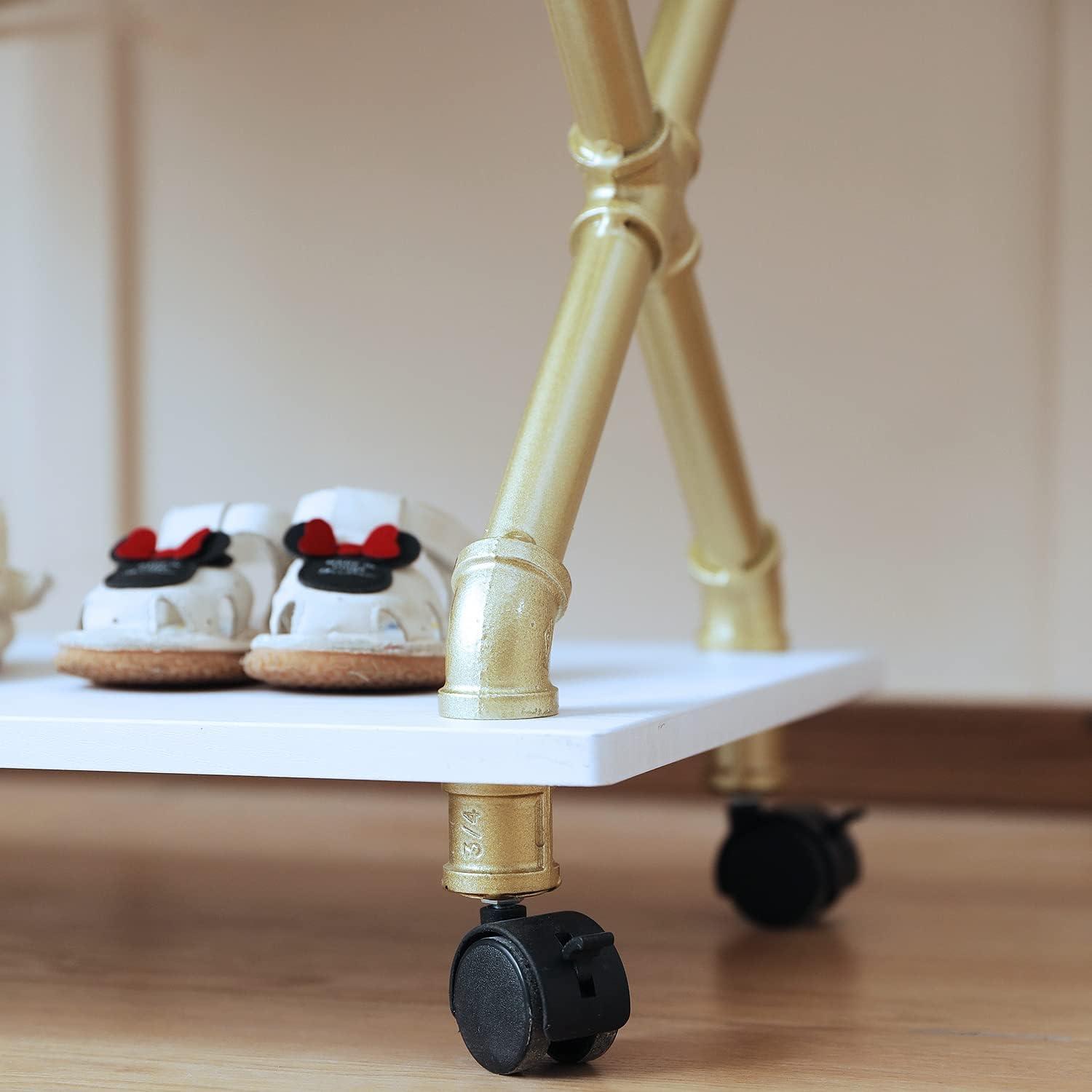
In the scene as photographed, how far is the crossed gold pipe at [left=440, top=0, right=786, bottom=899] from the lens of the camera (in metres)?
0.54

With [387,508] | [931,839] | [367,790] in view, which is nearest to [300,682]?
[387,508]

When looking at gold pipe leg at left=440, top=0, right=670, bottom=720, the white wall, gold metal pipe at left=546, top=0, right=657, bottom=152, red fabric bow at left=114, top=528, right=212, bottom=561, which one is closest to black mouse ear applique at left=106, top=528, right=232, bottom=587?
red fabric bow at left=114, top=528, right=212, bottom=561

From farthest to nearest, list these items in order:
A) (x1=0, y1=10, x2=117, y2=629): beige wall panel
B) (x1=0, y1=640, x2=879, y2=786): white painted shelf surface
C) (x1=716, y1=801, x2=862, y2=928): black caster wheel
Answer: (x1=0, y1=10, x2=117, y2=629): beige wall panel → (x1=716, y1=801, x2=862, y2=928): black caster wheel → (x1=0, y1=640, x2=879, y2=786): white painted shelf surface

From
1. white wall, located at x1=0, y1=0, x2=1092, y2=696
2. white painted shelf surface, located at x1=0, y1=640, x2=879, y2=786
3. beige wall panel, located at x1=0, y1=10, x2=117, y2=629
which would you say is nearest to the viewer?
white painted shelf surface, located at x1=0, y1=640, x2=879, y2=786

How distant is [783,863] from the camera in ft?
2.87

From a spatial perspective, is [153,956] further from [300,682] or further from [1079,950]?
[1079,950]

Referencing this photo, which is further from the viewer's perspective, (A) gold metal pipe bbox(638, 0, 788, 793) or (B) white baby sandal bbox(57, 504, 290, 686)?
(A) gold metal pipe bbox(638, 0, 788, 793)

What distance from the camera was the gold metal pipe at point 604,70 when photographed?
66 centimetres

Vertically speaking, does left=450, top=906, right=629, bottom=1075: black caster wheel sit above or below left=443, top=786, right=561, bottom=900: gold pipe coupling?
below

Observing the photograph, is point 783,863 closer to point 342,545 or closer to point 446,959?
point 446,959

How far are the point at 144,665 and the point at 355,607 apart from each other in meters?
0.10

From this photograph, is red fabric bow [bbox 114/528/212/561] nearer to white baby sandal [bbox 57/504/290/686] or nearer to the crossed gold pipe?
white baby sandal [bbox 57/504/290/686]

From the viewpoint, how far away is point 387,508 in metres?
0.69

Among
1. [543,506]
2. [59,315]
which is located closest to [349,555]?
[543,506]
